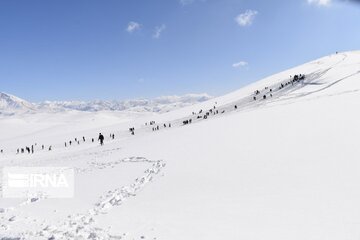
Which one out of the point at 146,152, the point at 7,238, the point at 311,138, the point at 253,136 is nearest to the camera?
the point at 7,238

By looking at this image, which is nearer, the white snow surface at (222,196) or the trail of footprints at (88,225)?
the white snow surface at (222,196)

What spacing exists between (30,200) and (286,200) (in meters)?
10.6

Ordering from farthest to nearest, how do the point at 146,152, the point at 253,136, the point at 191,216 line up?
the point at 146,152, the point at 253,136, the point at 191,216

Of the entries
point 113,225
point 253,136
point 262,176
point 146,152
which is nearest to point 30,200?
point 113,225

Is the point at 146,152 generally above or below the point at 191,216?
above

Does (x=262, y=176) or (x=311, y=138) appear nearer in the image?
(x=262, y=176)

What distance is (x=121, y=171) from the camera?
67.3ft

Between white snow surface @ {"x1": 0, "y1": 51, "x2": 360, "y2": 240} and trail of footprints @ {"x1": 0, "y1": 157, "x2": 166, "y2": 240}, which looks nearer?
white snow surface @ {"x1": 0, "y1": 51, "x2": 360, "y2": 240}

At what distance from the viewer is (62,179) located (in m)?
20.4

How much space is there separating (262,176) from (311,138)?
289 inches

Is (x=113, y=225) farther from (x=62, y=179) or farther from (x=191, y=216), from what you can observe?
(x=62, y=179)

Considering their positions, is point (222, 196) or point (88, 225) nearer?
point (88, 225)

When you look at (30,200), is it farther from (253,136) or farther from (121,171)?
Answer: (253,136)

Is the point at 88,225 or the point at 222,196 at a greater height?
the point at 222,196
